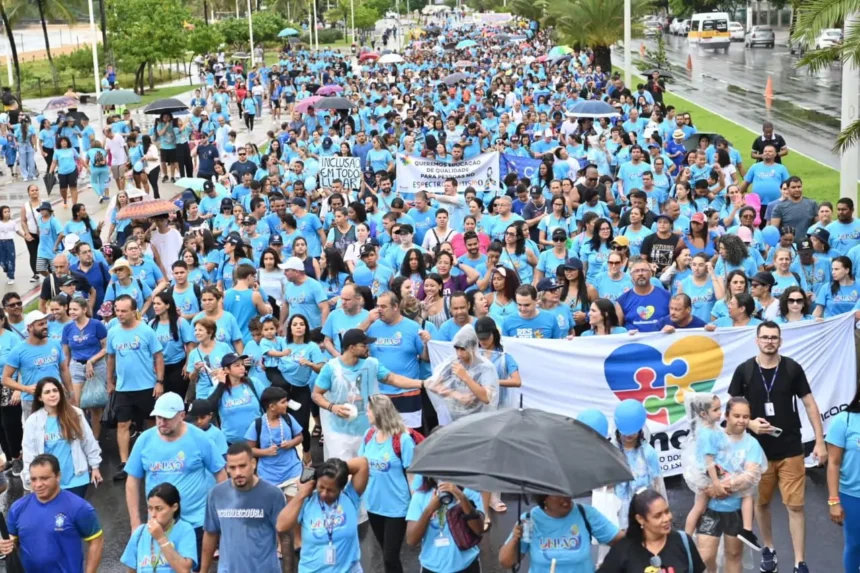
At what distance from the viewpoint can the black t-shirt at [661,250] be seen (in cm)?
1298

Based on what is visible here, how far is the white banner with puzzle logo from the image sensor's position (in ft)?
34.5

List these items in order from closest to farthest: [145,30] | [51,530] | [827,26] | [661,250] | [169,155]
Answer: [51,530], [661,250], [827,26], [169,155], [145,30]

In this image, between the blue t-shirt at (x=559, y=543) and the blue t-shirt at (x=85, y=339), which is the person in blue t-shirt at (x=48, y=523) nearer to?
the blue t-shirt at (x=559, y=543)

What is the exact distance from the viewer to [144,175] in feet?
80.5

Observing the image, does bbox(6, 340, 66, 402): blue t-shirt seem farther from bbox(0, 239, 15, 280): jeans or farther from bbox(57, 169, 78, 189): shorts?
bbox(57, 169, 78, 189): shorts

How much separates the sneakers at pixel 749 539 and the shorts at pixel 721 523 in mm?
44

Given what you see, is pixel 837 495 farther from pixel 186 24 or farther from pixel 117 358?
pixel 186 24

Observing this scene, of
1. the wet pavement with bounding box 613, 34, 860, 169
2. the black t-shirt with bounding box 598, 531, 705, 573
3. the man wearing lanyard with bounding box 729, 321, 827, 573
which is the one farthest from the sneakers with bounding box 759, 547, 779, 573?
the wet pavement with bounding box 613, 34, 860, 169

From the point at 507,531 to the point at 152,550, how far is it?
10.9 feet

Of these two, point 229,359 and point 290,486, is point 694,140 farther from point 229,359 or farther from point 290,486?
point 290,486

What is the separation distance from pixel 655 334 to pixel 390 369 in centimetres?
226

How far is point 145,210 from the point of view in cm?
1562

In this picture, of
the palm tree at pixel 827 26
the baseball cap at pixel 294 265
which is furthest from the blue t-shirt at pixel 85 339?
the palm tree at pixel 827 26

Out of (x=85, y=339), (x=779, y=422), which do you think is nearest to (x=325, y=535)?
(x=779, y=422)
